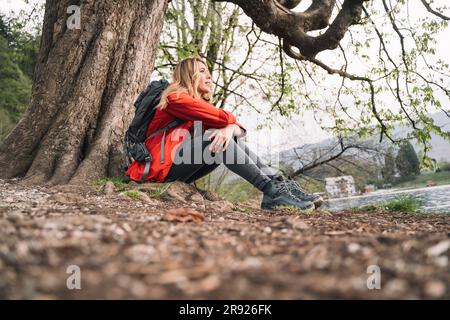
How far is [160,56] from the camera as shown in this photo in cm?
889

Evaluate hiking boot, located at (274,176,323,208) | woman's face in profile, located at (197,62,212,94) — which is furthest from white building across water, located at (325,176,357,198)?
woman's face in profile, located at (197,62,212,94)

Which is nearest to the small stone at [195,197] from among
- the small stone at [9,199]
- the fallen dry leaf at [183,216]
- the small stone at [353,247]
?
the small stone at [9,199]

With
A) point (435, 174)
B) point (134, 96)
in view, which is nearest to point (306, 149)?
point (435, 174)

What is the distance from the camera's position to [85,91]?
428cm

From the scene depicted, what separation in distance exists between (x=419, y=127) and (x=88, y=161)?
577 centimetres

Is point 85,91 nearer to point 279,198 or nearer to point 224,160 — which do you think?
point 224,160

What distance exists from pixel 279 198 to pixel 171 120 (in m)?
1.32

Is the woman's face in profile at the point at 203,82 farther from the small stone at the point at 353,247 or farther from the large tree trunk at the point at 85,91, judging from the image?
the small stone at the point at 353,247

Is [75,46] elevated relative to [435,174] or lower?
elevated

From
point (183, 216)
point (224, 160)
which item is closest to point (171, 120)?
point (224, 160)

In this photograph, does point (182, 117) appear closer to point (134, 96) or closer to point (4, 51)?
point (134, 96)

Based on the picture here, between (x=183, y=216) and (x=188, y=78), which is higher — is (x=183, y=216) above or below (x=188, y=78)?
below

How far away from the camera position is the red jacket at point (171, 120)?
133 inches

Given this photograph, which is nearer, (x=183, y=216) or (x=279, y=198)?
(x=183, y=216)
